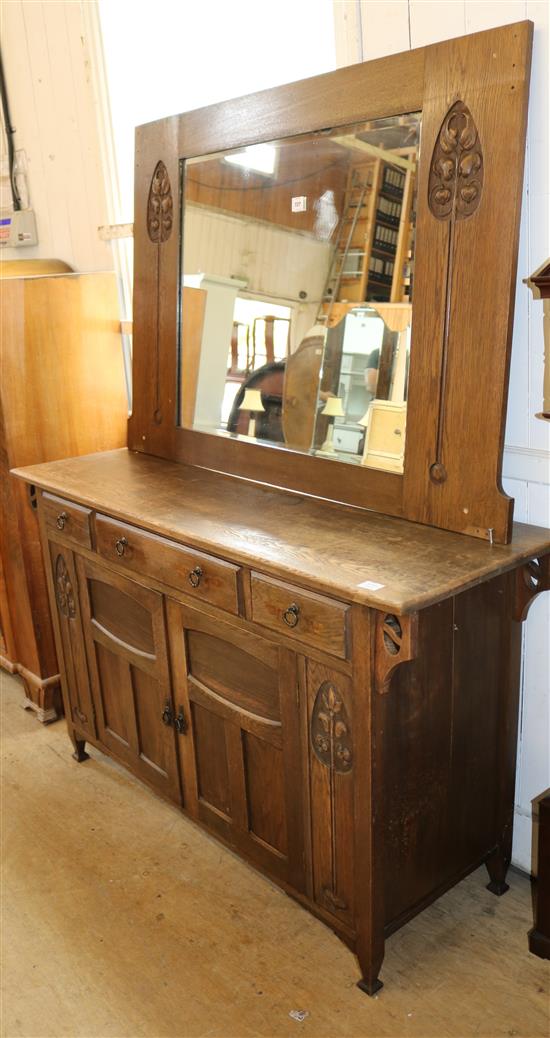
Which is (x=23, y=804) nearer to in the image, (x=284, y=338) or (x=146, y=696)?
(x=146, y=696)

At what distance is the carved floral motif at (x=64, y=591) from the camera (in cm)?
256

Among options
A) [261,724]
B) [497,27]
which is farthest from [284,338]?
[261,724]

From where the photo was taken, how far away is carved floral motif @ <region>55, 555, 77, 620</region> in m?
2.56

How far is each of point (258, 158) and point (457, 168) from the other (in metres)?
0.66

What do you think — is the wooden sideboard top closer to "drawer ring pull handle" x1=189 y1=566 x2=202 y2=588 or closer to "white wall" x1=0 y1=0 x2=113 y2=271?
"drawer ring pull handle" x1=189 y1=566 x2=202 y2=588

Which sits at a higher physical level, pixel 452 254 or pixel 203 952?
pixel 452 254

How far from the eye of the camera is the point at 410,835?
1843 millimetres

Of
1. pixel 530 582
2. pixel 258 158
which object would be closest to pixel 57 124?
pixel 258 158

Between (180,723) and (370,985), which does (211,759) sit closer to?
(180,723)

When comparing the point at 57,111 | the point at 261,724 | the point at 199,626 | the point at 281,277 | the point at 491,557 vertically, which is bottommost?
the point at 261,724

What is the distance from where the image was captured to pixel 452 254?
173cm

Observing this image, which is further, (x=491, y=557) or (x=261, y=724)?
(x=261, y=724)

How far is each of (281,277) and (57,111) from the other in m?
1.59

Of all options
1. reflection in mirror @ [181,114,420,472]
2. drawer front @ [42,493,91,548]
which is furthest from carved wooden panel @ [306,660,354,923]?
drawer front @ [42,493,91,548]
